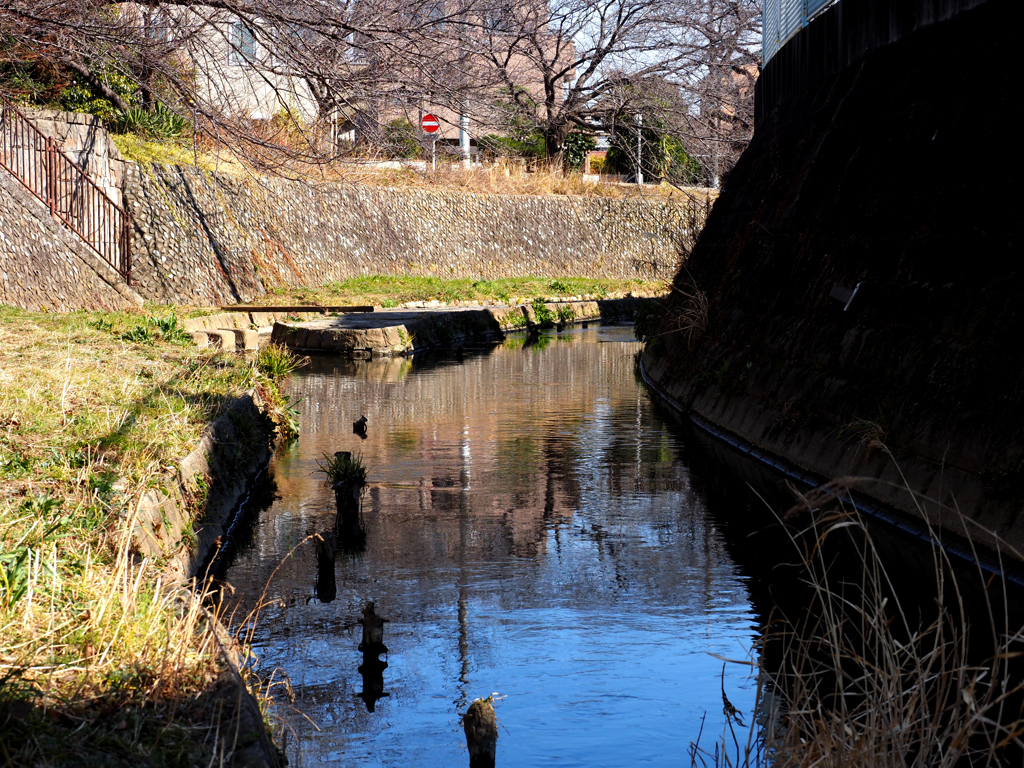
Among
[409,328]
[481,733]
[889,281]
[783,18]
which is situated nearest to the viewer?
[481,733]

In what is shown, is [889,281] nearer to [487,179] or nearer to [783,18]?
[783,18]

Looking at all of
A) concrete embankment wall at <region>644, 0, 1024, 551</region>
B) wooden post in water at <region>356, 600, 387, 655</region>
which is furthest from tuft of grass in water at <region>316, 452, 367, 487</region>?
concrete embankment wall at <region>644, 0, 1024, 551</region>

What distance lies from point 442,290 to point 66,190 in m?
10.9

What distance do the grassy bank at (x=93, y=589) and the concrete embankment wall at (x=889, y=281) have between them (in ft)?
12.0

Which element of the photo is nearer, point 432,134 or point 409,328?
point 409,328

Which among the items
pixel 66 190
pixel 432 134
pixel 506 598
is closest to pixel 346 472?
pixel 506 598

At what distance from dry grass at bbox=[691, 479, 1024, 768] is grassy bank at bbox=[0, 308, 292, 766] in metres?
1.92

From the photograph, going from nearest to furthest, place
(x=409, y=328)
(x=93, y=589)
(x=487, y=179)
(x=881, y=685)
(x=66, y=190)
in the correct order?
1. (x=881, y=685)
2. (x=93, y=589)
3. (x=66, y=190)
4. (x=409, y=328)
5. (x=487, y=179)

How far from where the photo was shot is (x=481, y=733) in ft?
15.0

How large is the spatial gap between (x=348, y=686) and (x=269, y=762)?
1.87 meters

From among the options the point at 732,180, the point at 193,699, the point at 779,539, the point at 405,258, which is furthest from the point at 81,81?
the point at 193,699

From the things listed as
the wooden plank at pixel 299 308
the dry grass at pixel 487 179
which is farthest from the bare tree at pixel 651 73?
the wooden plank at pixel 299 308

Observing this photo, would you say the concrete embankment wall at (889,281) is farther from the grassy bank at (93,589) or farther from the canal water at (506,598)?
the grassy bank at (93,589)

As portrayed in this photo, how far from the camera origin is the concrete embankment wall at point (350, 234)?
23.2m
